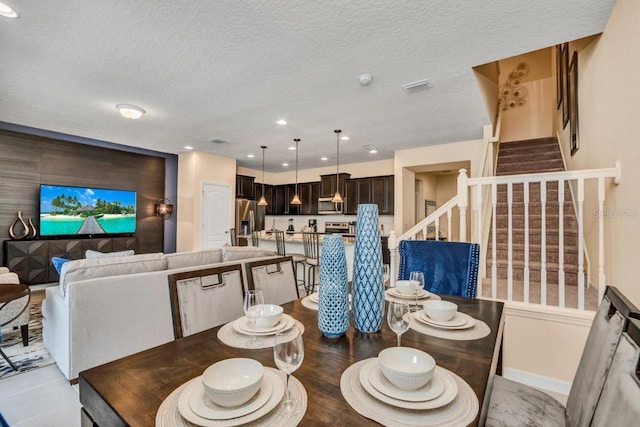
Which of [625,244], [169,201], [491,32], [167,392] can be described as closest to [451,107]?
[491,32]

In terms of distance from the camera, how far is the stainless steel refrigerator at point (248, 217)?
22.8ft

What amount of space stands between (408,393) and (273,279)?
52.0 inches

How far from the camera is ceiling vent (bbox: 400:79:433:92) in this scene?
119 inches

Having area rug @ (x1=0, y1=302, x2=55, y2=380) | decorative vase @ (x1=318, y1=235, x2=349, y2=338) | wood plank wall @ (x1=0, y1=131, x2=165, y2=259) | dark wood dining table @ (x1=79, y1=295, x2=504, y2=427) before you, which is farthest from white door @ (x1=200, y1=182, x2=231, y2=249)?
decorative vase @ (x1=318, y1=235, x2=349, y2=338)

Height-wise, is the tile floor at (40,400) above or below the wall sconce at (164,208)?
below

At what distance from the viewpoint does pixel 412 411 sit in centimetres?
71

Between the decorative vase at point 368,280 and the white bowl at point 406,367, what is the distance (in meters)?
0.28

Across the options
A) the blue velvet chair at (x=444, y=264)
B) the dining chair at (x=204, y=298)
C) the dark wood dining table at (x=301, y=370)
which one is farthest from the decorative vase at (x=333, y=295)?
the blue velvet chair at (x=444, y=264)

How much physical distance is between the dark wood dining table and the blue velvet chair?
745 mm

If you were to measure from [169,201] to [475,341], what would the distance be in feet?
21.5

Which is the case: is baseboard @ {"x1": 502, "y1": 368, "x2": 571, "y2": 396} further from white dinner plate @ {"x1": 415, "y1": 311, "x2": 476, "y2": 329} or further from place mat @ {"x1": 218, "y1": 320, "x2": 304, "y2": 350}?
place mat @ {"x1": 218, "y1": 320, "x2": 304, "y2": 350}

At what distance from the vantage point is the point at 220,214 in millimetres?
6414

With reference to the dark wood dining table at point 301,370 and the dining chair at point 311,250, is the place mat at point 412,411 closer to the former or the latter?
the dark wood dining table at point 301,370

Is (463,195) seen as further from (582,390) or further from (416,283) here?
(582,390)
